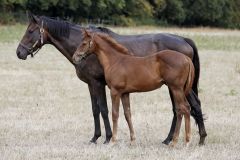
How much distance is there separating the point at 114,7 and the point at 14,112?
165ft

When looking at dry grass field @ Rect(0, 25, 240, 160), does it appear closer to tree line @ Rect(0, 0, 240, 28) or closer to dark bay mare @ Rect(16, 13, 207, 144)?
dark bay mare @ Rect(16, 13, 207, 144)

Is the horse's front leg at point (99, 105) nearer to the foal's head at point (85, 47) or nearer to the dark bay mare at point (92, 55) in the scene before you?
the dark bay mare at point (92, 55)

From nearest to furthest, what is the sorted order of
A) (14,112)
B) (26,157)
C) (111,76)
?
(26,157) < (111,76) < (14,112)

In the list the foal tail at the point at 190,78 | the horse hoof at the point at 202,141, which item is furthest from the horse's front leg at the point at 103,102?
the horse hoof at the point at 202,141

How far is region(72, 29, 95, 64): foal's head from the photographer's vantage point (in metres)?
8.91

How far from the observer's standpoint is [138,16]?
6500 cm

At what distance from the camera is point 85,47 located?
898 cm

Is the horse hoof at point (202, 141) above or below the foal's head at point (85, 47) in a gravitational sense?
below

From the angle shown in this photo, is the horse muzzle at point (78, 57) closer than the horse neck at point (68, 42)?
Yes

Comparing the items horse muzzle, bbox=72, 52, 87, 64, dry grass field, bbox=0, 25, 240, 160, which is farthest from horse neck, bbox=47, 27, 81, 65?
dry grass field, bbox=0, 25, 240, 160

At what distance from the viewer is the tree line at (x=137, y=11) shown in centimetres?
5462

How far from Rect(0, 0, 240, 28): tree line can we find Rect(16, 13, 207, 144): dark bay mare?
4209 centimetres

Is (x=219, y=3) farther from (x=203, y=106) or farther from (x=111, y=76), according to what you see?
(x=111, y=76)

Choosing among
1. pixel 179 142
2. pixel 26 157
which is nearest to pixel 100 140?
pixel 179 142
